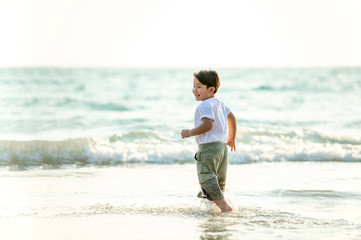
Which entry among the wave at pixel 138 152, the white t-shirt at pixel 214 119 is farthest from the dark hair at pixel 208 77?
the wave at pixel 138 152

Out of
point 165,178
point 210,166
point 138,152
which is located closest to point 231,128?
point 210,166

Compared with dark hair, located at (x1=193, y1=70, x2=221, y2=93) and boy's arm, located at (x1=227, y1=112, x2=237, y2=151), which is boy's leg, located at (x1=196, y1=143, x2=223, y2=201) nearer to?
boy's arm, located at (x1=227, y1=112, x2=237, y2=151)

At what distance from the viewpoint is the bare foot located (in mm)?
4820

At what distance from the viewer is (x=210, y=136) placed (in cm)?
479

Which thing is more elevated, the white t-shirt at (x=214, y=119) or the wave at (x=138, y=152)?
the white t-shirt at (x=214, y=119)

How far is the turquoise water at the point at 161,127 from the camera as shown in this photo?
A: 9.22 m

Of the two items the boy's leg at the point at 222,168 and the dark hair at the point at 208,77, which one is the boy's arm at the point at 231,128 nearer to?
the boy's leg at the point at 222,168

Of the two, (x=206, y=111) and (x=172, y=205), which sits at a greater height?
(x=206, y=111)

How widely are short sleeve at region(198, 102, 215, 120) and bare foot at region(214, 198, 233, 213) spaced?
0.74m

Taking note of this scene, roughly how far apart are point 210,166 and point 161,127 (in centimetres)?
837

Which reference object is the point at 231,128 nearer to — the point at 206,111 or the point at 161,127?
the point at 206,111

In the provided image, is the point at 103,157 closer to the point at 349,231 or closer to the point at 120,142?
the point at 120,142

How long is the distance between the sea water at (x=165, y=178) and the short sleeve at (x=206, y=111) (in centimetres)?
87

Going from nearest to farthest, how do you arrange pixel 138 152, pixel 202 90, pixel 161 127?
1. pixel 202 90
2. pixel 138 152
3. pixel 161 127
